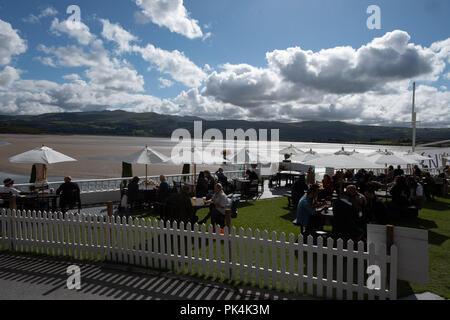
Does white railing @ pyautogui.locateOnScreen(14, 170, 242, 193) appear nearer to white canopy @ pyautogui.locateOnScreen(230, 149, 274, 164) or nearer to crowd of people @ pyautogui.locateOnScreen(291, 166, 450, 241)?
white canopy @ pyautogui.locateOnScreen(230, 149, 274, 164)

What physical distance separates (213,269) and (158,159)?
6337 millimetres

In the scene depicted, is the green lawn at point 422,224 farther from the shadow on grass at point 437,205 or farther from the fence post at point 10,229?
the fence post at point 10,229

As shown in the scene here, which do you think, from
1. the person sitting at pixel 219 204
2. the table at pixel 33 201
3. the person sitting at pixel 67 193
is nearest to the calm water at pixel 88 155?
the person sitting at pixel 67 193

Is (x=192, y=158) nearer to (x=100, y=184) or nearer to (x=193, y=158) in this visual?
(x=193, y=158)

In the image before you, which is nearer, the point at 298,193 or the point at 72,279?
the point at 72,279

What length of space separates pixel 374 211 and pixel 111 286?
21.7 feet

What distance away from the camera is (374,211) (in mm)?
8102

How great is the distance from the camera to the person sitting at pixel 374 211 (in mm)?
7945

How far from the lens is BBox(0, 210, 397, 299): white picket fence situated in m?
4.74

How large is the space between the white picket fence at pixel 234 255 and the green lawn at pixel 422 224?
3.36 feet

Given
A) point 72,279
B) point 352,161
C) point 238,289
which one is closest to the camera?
point 238,289
